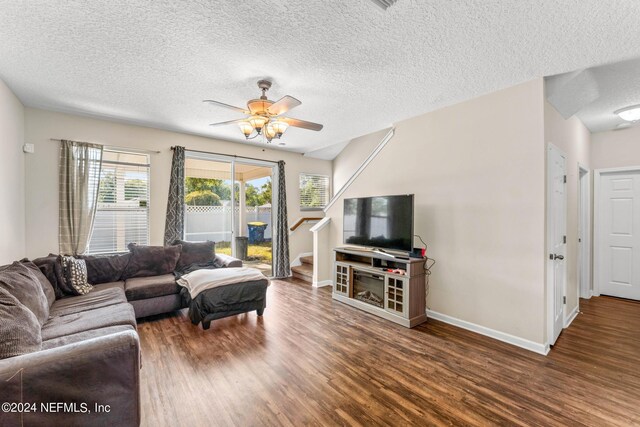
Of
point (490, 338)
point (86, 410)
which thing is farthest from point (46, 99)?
point (490, 338)

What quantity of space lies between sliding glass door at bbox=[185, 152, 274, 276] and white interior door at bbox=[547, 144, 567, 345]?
4.60m

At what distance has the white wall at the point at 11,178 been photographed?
110 inches

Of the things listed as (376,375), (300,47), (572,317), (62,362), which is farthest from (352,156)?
(62,362)

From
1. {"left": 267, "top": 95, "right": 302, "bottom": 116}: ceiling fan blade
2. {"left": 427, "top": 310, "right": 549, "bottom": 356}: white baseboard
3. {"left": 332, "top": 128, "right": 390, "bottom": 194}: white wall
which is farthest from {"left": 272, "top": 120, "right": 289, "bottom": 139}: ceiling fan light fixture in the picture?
{"left": 332, "top": 128, "right": 390, "bottom": 194}: white wall

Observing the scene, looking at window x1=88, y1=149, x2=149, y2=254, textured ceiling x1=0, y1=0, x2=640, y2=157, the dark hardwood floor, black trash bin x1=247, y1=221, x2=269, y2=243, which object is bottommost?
the dark hardwood floor

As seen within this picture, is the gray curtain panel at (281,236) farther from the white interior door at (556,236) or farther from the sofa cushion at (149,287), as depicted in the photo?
the white interior door at (556,236)

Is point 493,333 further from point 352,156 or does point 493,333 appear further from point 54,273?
point 54,273

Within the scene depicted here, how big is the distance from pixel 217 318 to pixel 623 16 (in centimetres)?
444

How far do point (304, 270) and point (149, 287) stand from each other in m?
2.97

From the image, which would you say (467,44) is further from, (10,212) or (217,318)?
(10,212)

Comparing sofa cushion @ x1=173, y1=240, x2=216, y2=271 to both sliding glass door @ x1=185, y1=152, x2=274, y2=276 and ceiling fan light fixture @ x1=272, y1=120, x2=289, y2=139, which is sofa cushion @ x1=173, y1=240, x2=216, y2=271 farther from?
ceiling fan light fixture @ x1=272, y1=120, x2=289, y2=139

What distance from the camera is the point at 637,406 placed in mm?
1946

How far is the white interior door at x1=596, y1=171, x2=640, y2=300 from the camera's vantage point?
13.8 feet

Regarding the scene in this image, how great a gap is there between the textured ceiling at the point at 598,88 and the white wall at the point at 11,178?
18.3 ft
